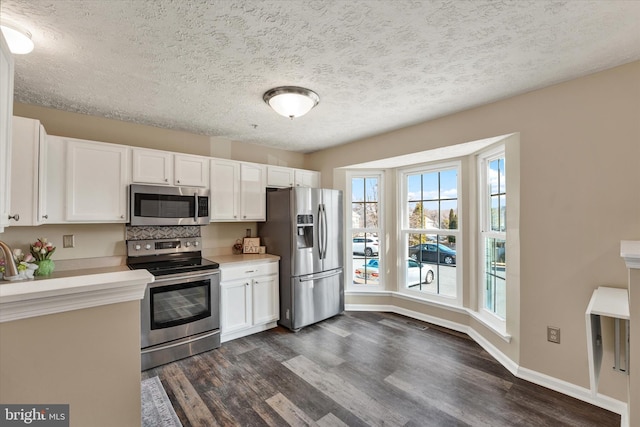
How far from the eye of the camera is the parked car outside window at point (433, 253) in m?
3.60

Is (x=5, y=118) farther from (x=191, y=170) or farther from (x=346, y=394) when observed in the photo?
(x=346, y=394)

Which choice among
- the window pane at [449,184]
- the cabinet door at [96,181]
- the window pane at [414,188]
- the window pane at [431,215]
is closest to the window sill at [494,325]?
the window pane at [431,215]

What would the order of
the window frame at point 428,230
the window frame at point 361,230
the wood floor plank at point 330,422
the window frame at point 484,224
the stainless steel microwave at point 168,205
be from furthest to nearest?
the window frame at point 361,230, the window frame at point 428,230, the window frame at point 484,224, the stainless steel microwave at point 168,205, the wood floor plank at point 330,422

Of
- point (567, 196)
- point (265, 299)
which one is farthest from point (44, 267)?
point (567, 196)

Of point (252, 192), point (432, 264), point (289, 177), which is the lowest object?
point (432, 264)

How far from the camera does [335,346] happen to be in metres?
3.03

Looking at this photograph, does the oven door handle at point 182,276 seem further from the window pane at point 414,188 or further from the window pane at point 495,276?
the window pane at point 495,276

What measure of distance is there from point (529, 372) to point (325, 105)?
2934 mm

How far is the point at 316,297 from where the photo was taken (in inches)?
143

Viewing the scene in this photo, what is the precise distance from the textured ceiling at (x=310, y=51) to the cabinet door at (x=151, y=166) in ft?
1.38

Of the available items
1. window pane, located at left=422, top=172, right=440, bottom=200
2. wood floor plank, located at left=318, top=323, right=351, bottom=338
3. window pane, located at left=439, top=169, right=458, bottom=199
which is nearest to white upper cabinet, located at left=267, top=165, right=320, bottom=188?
window pane, located at left=422, top=172, right=440, bottom=200

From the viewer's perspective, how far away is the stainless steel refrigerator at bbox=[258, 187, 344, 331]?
11.5 feet

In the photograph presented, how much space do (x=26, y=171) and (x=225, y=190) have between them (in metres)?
1.71

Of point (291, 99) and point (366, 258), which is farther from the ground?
point (291, 99)
